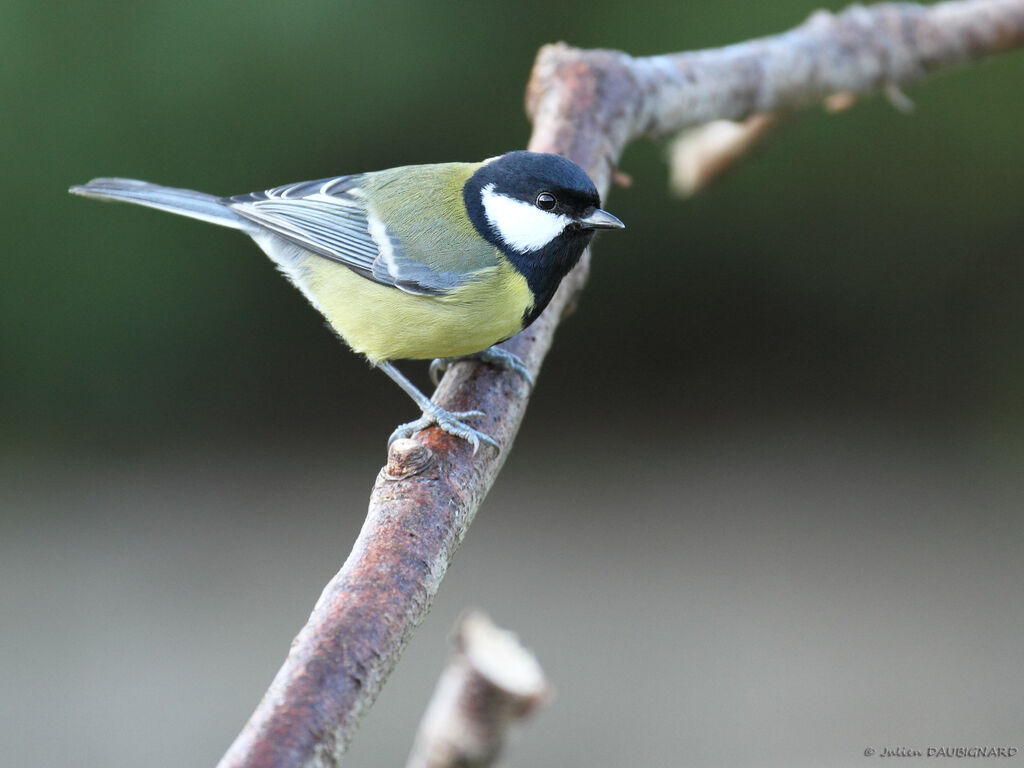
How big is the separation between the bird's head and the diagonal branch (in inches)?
5.9

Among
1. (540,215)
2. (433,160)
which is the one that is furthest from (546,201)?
(433,160)

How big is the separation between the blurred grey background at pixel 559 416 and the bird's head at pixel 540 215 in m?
1.61

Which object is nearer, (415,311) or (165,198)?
(415,311)

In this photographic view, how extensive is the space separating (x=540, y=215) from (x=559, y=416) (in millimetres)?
2944

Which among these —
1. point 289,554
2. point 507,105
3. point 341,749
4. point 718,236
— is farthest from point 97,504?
point 341,749

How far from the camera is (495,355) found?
2.06 meters

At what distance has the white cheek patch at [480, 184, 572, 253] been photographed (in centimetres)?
209

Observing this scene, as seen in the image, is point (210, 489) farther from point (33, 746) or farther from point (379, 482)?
point (379, 482)

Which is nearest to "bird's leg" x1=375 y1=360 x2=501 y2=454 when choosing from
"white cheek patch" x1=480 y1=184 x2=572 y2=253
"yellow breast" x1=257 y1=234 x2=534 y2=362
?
"yellow breast" x1=257 y1=234 x2=534 y2=362

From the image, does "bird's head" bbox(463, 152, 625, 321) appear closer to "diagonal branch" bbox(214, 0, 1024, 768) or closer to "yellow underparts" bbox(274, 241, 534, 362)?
"yellow underparts" bbox(274, 241, 534, 362)

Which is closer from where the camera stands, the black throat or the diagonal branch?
the diagonal branch

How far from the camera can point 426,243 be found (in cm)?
219

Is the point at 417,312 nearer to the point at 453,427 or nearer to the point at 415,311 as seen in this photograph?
the point at 415,311

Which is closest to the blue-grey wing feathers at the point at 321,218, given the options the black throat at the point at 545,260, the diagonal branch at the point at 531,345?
the black throat at the point at 545,260
